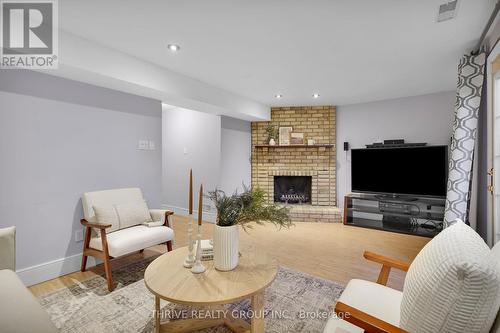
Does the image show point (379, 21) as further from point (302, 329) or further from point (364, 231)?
point (364, 231)

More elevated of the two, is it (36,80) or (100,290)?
(36,80)

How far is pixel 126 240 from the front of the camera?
237 cm

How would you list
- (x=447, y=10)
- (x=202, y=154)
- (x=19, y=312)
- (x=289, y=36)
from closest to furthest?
(x=19, y=312)
(x=447, y=10)
(x=289, y=36)
(x=202, y=154)

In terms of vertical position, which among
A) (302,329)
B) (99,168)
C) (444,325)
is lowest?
(302,329)

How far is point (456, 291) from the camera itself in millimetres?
833

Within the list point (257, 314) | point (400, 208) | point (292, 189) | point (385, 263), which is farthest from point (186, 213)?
point (385, 263)

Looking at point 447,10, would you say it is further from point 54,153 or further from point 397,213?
point 54,153

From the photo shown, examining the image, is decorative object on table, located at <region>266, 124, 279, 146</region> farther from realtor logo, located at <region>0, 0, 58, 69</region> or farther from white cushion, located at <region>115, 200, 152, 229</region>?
realtor logo, located at <region>0, 0, 58, 69</region>

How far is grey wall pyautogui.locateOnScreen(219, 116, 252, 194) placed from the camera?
4820 millimetres

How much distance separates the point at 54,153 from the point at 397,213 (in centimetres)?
500

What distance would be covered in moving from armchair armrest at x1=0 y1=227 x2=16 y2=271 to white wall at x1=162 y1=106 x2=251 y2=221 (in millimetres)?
3115

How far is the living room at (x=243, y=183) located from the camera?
138 centimetres

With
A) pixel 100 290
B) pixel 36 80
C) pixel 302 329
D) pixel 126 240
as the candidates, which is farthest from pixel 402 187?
pixel 36 80

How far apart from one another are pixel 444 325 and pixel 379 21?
2.18 metres
